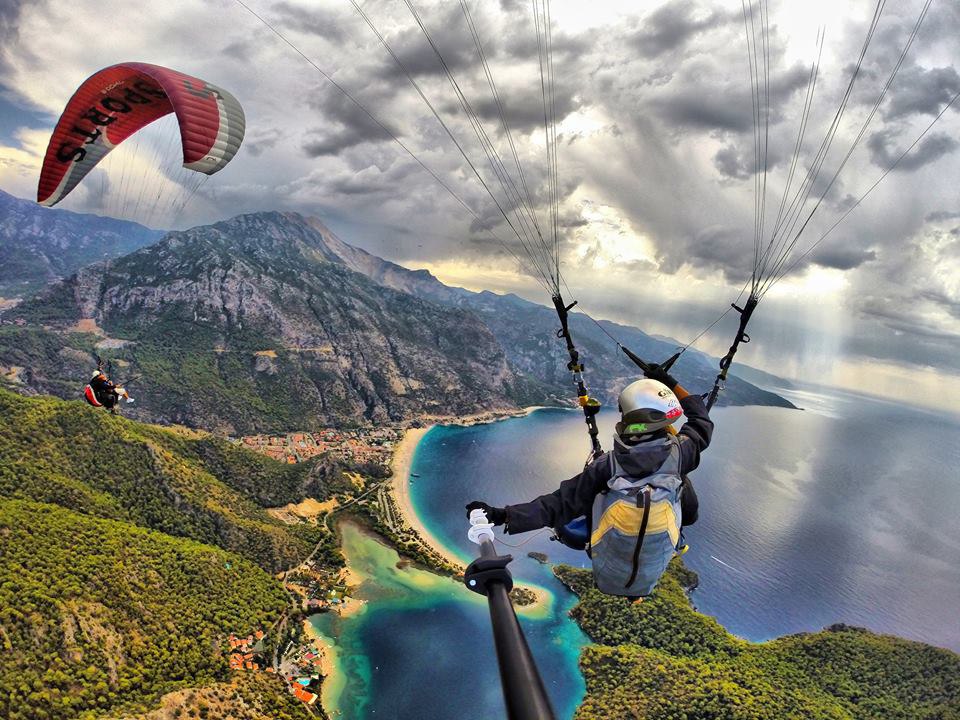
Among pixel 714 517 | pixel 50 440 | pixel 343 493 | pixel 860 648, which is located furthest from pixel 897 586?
pixel 50 440

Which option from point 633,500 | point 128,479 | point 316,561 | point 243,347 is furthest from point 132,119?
point 243,347

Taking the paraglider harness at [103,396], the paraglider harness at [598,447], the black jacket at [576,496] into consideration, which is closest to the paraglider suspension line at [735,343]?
the paraglider harness at [598,447]

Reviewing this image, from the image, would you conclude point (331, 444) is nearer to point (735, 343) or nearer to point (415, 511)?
point (415, 511)

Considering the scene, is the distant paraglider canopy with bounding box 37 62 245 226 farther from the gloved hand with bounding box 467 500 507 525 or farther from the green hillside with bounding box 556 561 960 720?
the green hillside with bounding box 556 561 960 720

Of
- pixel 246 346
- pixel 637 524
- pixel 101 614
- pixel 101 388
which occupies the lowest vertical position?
pixel 101 614

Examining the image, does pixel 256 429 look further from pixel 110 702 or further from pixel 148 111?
pixel 148 111

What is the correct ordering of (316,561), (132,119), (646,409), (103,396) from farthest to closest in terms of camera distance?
(316,561)
(103,396)
(132,119)
(646,409)
